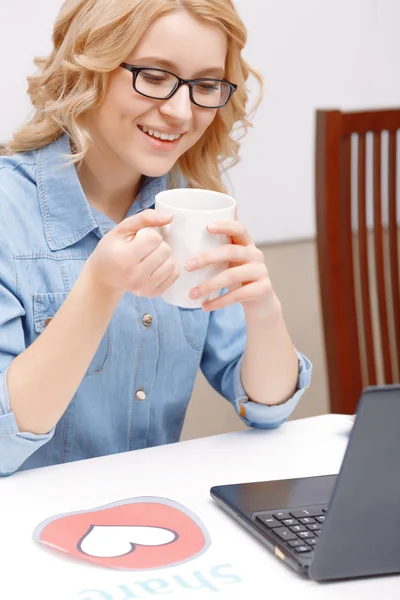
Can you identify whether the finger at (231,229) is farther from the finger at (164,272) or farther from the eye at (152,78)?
the eye at (152,78)

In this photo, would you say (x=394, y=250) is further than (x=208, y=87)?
Yes

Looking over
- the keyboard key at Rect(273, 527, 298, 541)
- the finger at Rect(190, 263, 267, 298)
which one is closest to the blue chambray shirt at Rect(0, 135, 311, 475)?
the finger at Rect(190, 263, 267, 298)

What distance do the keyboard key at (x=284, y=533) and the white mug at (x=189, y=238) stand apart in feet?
0.82

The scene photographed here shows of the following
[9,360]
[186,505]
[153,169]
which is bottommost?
[186,505]

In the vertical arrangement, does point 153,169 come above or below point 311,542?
above

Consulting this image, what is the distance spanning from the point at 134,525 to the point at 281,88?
1345 mm

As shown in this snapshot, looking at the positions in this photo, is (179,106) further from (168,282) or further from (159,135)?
(168,282)

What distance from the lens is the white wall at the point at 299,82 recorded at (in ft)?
6.20

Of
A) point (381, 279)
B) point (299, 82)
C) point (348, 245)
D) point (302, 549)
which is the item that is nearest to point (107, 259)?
point (302, 549)

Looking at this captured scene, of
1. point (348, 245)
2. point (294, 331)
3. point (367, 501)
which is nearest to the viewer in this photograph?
point (367, 501)

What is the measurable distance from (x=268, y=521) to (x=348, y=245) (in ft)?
2.92

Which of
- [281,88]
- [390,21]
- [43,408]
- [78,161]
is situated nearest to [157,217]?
[43,408]

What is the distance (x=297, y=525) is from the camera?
78cm

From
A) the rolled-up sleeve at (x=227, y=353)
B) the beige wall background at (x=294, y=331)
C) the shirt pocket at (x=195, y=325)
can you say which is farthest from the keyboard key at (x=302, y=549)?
the beige wall background at (x=294, y=331)
